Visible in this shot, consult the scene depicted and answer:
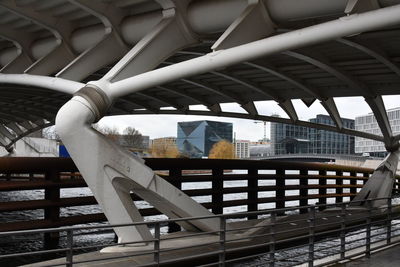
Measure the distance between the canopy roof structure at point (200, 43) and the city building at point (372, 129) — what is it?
9916cm

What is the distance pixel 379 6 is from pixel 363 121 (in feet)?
473

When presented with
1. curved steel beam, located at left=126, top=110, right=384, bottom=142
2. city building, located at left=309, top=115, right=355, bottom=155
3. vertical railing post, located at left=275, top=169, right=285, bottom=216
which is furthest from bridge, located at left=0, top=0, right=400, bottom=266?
city building, located at left=309, top=115, right=355, bottom=155

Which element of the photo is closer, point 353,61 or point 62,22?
point 62,22

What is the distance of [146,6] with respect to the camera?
10016mm

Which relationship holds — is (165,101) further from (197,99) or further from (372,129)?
(372,129)

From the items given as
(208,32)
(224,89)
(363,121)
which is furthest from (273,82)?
(363,121)

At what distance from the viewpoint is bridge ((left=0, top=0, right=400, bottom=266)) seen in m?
7.59

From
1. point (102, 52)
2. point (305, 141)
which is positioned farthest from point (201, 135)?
point (102, 52)

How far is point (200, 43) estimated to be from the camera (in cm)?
1013

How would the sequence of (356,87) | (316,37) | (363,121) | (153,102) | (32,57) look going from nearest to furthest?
(316,37) < (32,57) < (356,87) < (153,102) < (363,121)

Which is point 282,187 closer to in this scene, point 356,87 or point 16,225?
point 356,87

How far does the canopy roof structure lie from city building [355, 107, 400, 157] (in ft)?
325

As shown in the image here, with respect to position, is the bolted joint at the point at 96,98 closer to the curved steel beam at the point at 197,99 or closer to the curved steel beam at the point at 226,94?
the curved steel beam at the point at 226,94

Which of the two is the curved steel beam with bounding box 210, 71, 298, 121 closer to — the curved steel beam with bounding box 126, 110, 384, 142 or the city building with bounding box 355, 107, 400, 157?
the curved steel beam with bounding box 126, 110, 384, 142
